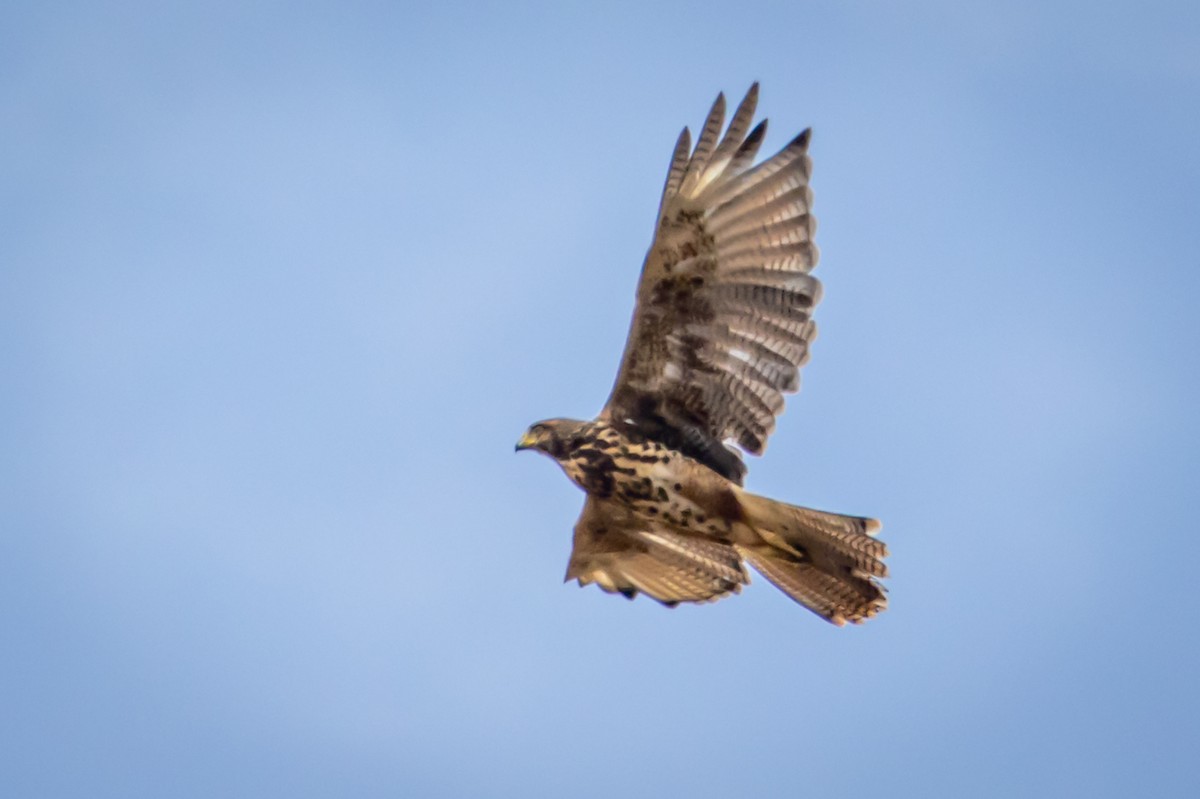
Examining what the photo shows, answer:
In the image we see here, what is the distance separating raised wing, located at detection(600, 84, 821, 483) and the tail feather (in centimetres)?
46

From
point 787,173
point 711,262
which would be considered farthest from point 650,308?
point 787,173

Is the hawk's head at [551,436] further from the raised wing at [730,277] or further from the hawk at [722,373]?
the raised wing at [730,277]

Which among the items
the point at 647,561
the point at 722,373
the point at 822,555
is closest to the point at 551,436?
the point at 722,373

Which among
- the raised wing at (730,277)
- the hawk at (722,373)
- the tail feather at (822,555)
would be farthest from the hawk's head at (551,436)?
the tail feather at (822,555)

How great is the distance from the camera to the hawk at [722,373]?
38.1ft

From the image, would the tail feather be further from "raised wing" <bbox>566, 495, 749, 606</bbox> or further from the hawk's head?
the hawk's head

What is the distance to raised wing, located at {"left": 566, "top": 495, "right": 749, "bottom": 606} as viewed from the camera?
12.4m

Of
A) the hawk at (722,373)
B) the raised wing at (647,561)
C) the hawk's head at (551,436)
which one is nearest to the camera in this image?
the hawk at (722,373)

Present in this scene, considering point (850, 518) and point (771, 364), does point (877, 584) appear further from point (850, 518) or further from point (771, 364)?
point (771, 364)

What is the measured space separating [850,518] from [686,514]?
3.30 feet

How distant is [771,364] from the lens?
38.5 feet

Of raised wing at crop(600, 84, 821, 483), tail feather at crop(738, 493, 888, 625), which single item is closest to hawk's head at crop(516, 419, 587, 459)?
raised wing at crop(600, 84, 821, 483)

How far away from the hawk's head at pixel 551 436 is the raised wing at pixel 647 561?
0.65 m

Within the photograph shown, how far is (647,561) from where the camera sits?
1268 centimetres
